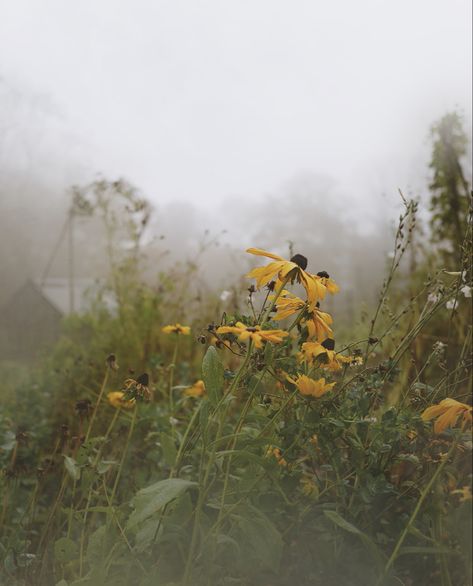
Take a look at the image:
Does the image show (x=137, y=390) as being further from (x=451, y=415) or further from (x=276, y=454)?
(x=451, y=415)

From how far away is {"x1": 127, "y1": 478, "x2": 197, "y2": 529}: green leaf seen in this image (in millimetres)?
673

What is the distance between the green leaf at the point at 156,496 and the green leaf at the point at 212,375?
0.12m

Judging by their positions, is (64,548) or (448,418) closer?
(448,418)

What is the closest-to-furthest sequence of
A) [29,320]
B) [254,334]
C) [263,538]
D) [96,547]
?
[254,334] → [263,538] → [96,547] → [29,320]

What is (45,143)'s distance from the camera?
141 inches

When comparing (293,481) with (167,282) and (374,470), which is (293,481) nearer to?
(374,470)

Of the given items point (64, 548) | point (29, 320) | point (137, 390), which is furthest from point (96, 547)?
point (29, 320)

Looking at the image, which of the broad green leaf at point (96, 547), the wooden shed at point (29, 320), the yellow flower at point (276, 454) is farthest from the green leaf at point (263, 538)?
the wooden shed at point (29, 320)

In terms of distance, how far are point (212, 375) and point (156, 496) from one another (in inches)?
6.4

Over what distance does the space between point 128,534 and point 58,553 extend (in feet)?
0.37

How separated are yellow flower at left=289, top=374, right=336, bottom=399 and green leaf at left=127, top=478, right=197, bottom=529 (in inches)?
8.4

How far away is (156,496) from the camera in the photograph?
0.70 m

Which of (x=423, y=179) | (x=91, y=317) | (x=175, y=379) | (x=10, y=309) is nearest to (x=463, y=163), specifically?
(x=423, y=179)

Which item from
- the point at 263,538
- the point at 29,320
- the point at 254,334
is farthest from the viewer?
the point at 29,320
